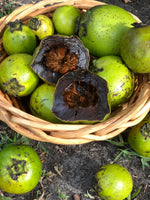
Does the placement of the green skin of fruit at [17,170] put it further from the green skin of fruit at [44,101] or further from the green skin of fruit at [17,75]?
the green skin of fruit at [17,75]

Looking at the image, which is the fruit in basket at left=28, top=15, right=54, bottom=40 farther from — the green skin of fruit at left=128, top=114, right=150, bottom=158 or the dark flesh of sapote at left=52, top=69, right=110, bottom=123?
the green skin of fruit at left=128, top=114, right=150, bottom=158

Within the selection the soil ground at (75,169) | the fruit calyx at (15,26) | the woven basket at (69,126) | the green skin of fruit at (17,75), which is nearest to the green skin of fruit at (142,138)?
the soil ground at (75,169)

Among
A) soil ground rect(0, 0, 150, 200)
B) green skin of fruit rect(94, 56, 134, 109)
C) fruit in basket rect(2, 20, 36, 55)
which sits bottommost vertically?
soil ground rect(0, 0, 150, 200)

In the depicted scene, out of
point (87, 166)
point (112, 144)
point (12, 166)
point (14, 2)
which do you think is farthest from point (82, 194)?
point (14, 2)

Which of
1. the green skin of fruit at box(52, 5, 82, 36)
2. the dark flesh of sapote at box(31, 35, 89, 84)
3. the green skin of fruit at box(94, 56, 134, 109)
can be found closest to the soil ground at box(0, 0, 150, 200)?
the green skin of fruit at box(94, 56, 134, 109)

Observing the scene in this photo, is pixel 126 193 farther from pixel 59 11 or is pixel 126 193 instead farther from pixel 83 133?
pixel 59 11

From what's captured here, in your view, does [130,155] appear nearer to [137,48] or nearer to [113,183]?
[113,183]

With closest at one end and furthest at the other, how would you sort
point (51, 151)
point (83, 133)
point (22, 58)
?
1. point (83, 133)
2. point (22, 58)
3. point (51, 151)
